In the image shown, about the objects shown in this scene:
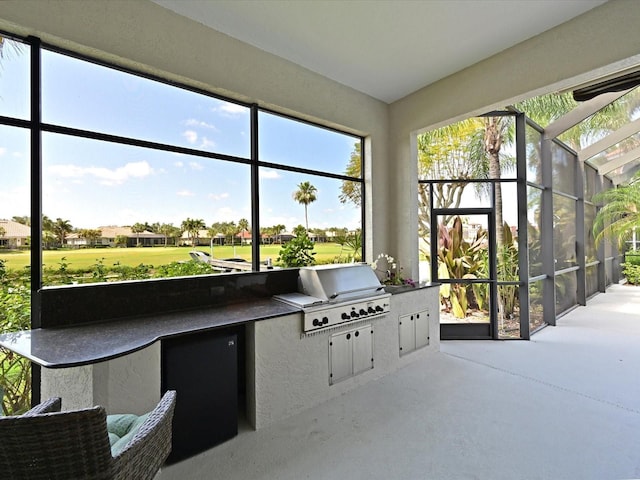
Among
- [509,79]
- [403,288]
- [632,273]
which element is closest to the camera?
[509,79]

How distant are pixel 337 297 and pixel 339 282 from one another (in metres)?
0.17

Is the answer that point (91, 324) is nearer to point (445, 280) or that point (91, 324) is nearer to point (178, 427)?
point (178, 427)

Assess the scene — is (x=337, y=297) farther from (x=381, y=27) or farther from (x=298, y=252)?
(x=381, y=27)

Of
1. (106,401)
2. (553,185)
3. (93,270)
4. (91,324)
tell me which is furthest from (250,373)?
(553,185)

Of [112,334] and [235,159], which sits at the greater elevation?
[235,159]

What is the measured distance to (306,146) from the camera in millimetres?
3535

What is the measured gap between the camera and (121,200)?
2348mm

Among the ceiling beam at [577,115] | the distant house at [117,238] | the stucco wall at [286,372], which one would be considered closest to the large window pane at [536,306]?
the ceiling beam at [577,115]

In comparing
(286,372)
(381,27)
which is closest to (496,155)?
(381,27)

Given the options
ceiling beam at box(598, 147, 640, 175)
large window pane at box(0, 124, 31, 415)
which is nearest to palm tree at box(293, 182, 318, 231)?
large window pane at box(0, 124, 31, 415)

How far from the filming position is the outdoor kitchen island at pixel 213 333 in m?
1.68

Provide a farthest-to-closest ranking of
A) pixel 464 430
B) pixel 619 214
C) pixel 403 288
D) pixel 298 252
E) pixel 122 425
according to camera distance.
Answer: pixel 619 214, pixel 403 288, pixel 298 252, pixel 464 430, pixel 122 425

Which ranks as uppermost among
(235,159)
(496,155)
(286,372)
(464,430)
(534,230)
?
(496,155)

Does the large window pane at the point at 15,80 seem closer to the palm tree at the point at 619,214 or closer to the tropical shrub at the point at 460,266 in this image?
the tropical shrub at the point at 460,266
